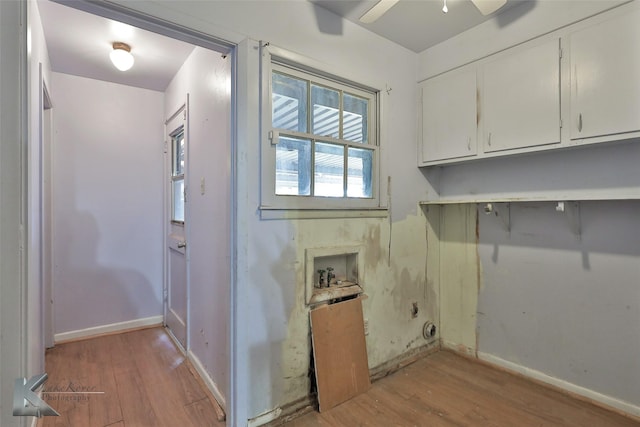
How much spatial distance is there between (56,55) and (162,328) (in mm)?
2695

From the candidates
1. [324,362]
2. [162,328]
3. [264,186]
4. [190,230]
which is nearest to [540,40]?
[264,186]

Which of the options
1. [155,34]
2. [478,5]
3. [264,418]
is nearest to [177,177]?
[155,34]

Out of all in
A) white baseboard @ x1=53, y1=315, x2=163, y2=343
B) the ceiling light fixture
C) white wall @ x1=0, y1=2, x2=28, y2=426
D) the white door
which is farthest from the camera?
white baseboard @ x1=53, y1=315, x2=163, y2=343

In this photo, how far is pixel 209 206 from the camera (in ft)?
7.21

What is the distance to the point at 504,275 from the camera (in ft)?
7.83

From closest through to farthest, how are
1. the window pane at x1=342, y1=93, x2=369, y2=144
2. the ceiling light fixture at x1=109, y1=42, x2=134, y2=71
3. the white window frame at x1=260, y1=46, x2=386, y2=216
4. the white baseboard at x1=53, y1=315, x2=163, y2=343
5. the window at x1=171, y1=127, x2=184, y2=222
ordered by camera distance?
the white window frame at x1=260, y1=46, x2=386, y2=216 → the window pane at x1=342, y1=93, x2=369, y2=144 → the ceiling light fixture at x1=109, y1=42, x2=134, y2=71 → the white baseboard at x1=53, y1=315, x2=163, y2=343 → the window at x1=171, y1=127, x2=184, y2=222

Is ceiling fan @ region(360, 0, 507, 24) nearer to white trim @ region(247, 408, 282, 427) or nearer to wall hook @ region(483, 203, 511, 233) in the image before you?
wall hook @ region(483, 203, 511, 233)

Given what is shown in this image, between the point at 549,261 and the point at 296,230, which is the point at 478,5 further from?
the point at 549,261

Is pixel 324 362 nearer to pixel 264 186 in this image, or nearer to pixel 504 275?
pixel 264 186

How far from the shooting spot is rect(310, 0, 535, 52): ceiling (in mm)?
1976

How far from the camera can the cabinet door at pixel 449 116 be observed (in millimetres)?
2295

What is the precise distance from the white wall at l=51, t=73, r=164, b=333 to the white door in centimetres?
21

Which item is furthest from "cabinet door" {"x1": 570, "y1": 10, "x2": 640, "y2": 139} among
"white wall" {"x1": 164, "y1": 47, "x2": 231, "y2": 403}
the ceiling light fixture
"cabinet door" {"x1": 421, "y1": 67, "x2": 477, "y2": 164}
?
the ceiling light fixture

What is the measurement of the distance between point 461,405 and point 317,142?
1.91 meters
